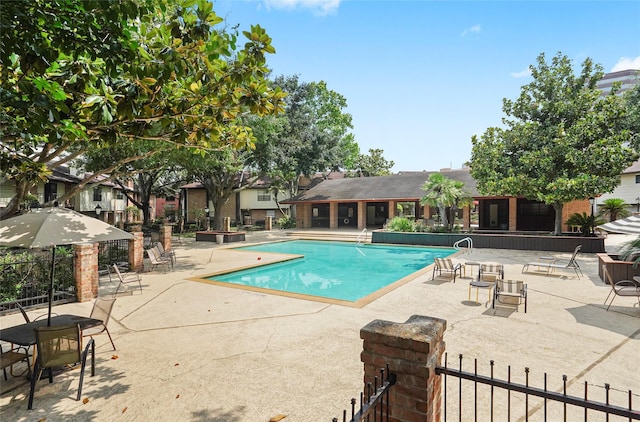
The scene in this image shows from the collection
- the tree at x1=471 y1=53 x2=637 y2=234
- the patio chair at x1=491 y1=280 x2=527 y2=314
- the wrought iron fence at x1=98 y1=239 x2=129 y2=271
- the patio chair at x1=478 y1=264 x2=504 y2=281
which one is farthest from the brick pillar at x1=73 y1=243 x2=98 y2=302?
the tree at x1=471 y1=53 x2=637 y2=234

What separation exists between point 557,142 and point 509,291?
41.7 feet

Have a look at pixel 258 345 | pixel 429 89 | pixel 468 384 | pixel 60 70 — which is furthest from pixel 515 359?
pixel 429 89

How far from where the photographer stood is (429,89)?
13.7m

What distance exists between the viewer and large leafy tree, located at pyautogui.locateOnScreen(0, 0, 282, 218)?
3262mm

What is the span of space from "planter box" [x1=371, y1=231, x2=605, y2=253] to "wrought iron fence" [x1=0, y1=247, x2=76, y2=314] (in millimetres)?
17988

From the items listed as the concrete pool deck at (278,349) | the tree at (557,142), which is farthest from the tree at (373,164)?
the concrete pool deck at (278,349)

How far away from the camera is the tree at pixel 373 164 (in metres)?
58.5

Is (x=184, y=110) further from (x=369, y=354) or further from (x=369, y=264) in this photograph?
(x=369, y=264)

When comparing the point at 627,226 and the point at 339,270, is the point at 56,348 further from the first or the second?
the point at 339,270

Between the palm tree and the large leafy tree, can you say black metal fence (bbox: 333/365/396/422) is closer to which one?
the large leafy tree

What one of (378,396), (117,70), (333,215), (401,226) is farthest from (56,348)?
(333,215)

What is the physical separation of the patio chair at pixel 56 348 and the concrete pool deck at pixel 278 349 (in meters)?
0.40

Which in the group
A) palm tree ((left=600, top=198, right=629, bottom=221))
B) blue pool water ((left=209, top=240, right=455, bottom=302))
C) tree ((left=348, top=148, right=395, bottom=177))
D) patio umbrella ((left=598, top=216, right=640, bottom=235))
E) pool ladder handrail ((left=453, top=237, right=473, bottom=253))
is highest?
tree ((left=348, top=148, right=395, bottom=177))

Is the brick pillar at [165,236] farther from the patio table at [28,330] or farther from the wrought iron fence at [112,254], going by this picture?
the patio table at [28,330]
